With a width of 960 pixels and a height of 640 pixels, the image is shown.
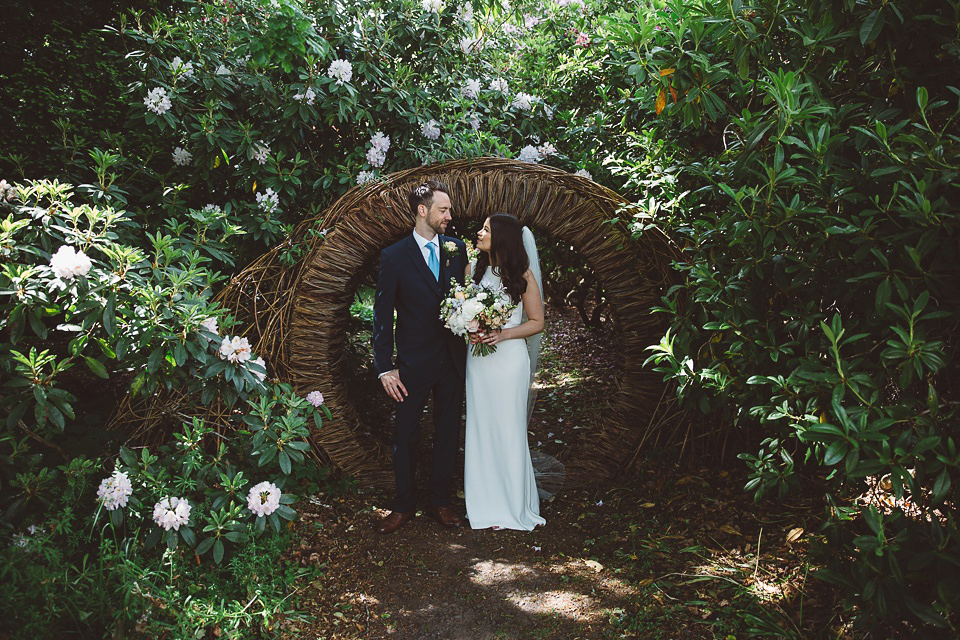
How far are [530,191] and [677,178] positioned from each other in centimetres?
92

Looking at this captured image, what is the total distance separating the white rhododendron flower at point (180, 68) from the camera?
4324 millimetres

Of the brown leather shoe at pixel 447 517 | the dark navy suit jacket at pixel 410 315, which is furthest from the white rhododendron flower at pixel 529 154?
the brown leather shoe at pixel 447 517

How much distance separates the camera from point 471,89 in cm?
519

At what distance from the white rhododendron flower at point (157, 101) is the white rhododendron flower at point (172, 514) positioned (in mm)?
2517

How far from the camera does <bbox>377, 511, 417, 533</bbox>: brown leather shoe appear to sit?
4.03m

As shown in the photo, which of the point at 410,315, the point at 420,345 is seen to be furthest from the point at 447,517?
the point at 410,315

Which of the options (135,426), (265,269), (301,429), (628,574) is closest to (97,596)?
(301,429)

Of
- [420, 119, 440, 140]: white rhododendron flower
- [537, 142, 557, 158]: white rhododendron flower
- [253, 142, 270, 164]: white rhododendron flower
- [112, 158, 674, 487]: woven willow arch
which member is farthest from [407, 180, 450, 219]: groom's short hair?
[537, 142, 557, 158]: white rhododendron flower

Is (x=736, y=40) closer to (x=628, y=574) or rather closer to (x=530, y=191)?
(x=530, y=191)

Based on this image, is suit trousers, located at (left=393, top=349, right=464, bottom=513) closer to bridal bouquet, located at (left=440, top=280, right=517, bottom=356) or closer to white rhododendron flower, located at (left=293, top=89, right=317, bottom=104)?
bridal bouquet, located at (left=440, top=280, right=517, bottom=356)

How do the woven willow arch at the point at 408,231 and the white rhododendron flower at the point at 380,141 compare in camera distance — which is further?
the white rhododendron flower at the point at 380,141

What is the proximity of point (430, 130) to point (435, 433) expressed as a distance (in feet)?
7.07

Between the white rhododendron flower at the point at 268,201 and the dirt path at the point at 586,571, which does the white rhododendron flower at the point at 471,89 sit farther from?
the dirt path at the point at 586,571

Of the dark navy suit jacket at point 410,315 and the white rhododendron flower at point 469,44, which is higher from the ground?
the white rhododendron flower at point 469,44
